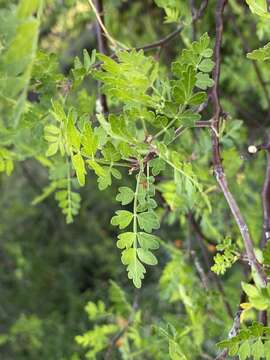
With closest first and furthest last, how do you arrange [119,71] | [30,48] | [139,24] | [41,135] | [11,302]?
[30,48]
[119,71]
[41,135]
[139,24]
[11,302]

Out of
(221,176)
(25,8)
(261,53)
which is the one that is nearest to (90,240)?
(221,176)

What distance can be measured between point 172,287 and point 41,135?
1.55 feet

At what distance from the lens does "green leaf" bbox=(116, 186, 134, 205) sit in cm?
52

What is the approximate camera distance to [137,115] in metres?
0.54

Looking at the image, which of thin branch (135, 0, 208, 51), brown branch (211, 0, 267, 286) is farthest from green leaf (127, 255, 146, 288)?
thin branch (135, 0, 208, 51)

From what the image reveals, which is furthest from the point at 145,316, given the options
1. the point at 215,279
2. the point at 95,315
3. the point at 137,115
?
the point at 137,115

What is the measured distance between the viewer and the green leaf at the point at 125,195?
1.72 ft

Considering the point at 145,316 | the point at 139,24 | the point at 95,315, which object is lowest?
the point at 145,316

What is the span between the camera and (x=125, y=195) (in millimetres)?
527

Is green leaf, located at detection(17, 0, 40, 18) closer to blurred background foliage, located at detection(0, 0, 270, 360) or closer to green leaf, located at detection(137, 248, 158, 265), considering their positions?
green leaf, located at detection(137, 248, 158, 265)

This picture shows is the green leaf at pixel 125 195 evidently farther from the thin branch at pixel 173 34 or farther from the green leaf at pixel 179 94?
the thin branch at pixel 173 34

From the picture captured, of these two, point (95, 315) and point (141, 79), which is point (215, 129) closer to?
point (141, 79)

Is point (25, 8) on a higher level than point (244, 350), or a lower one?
higher

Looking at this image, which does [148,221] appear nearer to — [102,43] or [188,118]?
[188,118]
